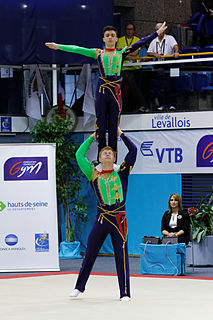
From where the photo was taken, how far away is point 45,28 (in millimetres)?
11844

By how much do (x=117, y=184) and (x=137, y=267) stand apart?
364 centimetres

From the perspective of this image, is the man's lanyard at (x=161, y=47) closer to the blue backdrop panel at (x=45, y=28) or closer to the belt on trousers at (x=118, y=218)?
the blue backdrop panel at (x=45, y=28)

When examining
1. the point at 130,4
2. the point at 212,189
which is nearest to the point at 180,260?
the point at 212,189

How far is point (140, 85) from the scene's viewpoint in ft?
39.8

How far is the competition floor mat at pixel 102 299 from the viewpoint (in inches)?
274

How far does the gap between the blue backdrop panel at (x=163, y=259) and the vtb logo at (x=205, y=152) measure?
222 centimetres

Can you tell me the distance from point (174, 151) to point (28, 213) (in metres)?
2.83

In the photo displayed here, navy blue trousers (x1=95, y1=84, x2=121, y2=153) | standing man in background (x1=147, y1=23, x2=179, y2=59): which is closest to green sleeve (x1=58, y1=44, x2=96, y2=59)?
navy blue trousers (x1=95, y1=84, x2=121, y2=153)

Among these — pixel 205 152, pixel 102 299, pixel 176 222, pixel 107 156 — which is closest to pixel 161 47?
pixel 205 152

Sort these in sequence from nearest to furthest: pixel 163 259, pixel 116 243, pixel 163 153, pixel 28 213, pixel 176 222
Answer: pixel 116 243, pixel 163 259, pixel 176 222, pixel 28 213, pixel 163 153

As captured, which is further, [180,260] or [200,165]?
[200,165]

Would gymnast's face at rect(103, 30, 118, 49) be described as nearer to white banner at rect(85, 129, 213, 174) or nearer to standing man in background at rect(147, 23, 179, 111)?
standing man in background at rect(147, 23, 179, 111)

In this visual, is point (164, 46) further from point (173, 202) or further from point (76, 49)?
point (76, 49)

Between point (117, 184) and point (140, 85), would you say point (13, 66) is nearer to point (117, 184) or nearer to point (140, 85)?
point (140, 85)
